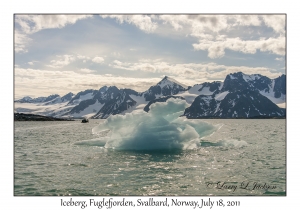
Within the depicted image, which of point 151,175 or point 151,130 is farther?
point 151,130

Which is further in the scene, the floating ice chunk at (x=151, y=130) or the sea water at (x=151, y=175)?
the floating ice chunk at (x=151, y=130)

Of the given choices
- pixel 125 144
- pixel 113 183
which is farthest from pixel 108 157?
pixel 113 183

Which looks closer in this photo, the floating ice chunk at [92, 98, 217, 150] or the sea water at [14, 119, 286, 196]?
the sea water at [14, 119, 286, 196]

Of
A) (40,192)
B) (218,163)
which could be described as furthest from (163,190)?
(218,163)

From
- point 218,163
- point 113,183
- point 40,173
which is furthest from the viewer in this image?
point 218,163

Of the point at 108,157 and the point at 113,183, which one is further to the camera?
the point at 108,157

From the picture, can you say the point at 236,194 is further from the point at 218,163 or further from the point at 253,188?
the point at 218,163

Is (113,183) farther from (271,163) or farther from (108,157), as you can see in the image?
(271,163)

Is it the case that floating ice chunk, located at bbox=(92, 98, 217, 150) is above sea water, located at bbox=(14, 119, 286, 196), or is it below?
above

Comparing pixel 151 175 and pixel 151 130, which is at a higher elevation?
pixel 151 130

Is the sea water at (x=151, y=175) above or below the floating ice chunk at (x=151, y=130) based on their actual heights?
below
